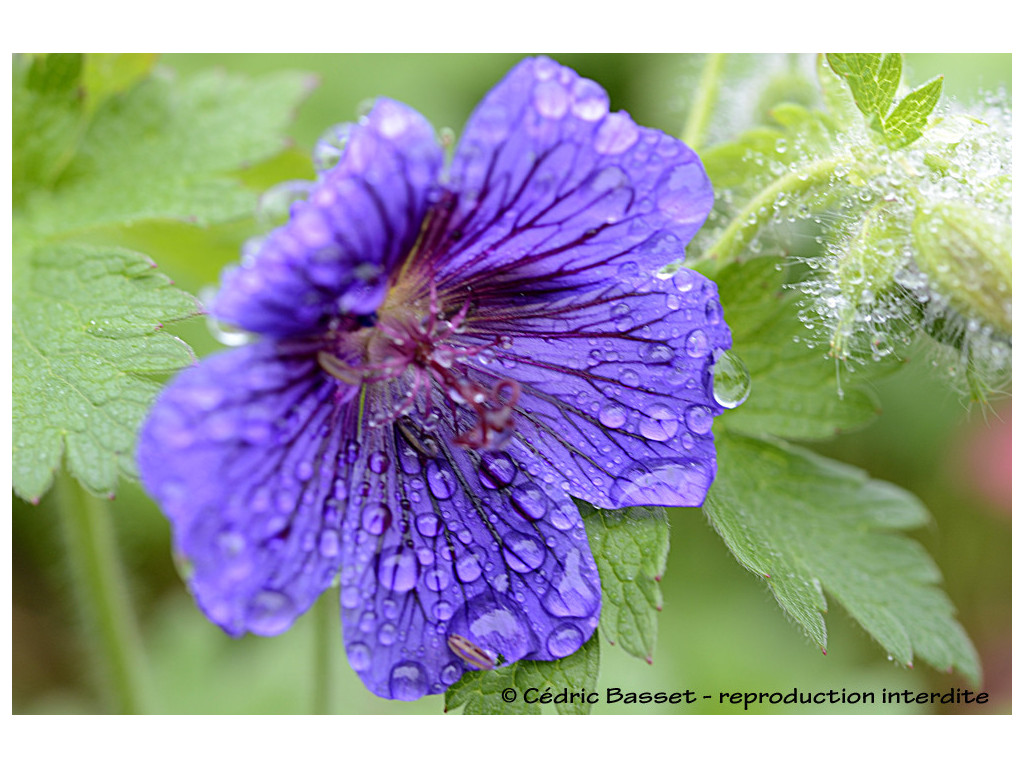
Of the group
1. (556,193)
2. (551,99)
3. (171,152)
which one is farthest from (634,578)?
(171,152)

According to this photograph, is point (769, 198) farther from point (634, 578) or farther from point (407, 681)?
point (407, 681)

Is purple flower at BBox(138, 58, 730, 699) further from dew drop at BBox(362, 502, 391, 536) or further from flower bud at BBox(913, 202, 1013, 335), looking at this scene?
flower bud at BBox(913, 202, 1013, 335)

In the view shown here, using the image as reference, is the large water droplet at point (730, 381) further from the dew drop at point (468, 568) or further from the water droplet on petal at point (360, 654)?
the water droplet on petal at point (360, 654)

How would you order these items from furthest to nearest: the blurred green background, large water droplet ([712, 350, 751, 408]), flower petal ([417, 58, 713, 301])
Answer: the blurred green background → large water droplet ([712, 350, 751, 408]) → flower petal ([417, 58, 713, 301])

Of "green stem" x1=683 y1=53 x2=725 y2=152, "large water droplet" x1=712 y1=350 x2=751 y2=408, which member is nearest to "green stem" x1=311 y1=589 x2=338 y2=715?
"large water droplet" x1=712 y1=350 x2=751 y2=408

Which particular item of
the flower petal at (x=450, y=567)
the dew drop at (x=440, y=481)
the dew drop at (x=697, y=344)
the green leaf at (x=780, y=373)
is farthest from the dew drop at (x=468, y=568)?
the green leaf at (x=780, y=373)
